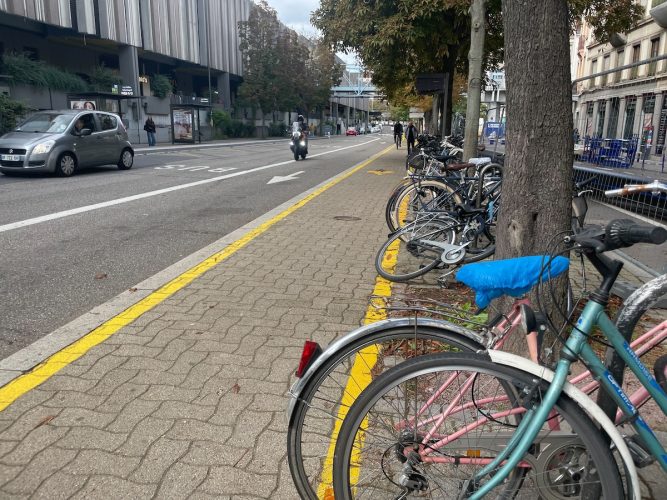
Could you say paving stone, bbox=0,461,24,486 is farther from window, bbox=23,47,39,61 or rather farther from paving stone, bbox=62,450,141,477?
window, bbox=23,47,39,61

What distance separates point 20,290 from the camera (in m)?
→ 5.05

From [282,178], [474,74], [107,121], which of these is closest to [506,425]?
[474,74]

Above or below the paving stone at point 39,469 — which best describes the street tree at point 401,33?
above

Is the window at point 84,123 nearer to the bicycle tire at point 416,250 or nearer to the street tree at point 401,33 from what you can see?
the street tree at point 401,33

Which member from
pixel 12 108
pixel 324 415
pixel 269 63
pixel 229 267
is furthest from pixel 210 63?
pixel 324 415

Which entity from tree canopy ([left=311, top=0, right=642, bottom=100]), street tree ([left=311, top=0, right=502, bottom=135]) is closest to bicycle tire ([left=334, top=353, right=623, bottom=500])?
tree canopy ([left=311, top=0, right=642, bottom=100])

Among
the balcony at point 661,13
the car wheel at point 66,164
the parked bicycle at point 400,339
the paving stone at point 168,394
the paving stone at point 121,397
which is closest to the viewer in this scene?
the parked bicycle at point 400,339

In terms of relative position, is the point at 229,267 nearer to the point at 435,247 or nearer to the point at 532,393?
the point at 435,247

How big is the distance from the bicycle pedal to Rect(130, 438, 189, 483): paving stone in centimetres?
196

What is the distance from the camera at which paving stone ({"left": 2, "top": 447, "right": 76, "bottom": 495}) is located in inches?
93.8

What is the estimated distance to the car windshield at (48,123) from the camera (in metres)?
14.3

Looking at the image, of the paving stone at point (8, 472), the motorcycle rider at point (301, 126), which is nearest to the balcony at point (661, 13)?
the motorcycle rider at point (301, 126)

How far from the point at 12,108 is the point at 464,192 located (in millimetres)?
27152

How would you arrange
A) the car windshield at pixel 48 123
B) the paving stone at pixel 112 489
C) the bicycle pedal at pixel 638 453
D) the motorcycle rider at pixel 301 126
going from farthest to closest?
the motorcycle rider at pixel 301 126 → the car windshield at pixel 48 123 → the paving stone at pixel 112 489 → the bicycle pedal at pixel 638 453
